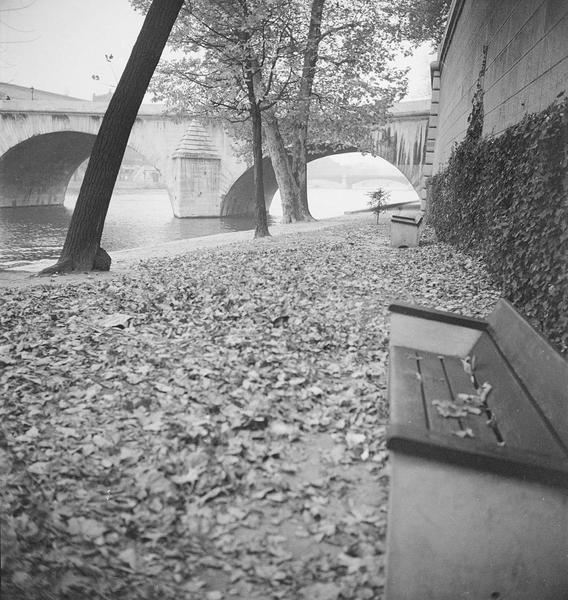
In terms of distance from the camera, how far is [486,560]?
2061mm

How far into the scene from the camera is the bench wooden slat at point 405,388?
2345mm

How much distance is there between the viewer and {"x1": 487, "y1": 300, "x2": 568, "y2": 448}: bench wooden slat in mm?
2215

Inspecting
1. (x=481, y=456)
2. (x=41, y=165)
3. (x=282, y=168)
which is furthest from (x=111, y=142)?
(x=41, y=165)

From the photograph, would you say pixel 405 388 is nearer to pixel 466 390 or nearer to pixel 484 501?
pixel 466 390

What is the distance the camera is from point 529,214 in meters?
4.88

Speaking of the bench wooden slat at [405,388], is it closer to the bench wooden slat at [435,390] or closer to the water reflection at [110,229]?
the bench wooden slat at [435,390]

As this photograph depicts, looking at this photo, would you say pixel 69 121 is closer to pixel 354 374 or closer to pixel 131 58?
pixel 131 58

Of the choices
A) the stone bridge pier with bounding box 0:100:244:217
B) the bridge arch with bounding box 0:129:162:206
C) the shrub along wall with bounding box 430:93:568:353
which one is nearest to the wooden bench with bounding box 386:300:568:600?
the shrub along wall with bounding box 430:93:568:353

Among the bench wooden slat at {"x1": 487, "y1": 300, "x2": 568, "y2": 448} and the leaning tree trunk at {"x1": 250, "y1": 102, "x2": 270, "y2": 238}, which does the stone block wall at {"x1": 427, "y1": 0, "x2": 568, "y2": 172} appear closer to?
the bench wooden slat at {"x1": 487, "y1": 300, "x2": 568, "y2": 448}

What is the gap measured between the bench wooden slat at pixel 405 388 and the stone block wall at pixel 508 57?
266 cm

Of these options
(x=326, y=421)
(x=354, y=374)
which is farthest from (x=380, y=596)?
(x=354, y=374)

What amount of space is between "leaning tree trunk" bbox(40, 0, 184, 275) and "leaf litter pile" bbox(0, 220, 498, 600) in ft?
8.36

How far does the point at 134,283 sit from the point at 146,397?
4007 mm

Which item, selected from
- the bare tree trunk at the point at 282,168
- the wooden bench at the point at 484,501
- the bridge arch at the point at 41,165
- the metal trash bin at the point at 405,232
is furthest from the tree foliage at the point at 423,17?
the bridge arch at the point at 41,165
